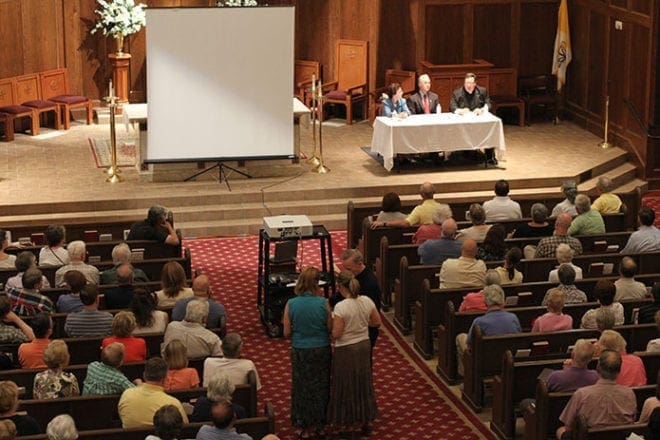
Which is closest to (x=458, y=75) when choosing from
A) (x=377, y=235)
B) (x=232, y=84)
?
(x=232, y=84)

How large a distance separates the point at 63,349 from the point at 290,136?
324 inches

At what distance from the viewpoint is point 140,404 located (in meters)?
7.69

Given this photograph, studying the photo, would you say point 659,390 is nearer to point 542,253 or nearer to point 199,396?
point 199,396

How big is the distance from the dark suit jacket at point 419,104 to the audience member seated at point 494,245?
580 cm

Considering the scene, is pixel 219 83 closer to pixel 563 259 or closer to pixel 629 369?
pixel 563 259

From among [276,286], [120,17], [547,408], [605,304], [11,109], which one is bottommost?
[547,408]

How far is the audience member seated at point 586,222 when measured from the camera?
1212 cm

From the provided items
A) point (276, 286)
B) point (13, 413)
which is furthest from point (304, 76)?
point (13, 413)

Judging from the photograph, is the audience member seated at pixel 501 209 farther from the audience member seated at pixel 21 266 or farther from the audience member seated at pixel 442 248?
the audience member seated at pixel 21 266

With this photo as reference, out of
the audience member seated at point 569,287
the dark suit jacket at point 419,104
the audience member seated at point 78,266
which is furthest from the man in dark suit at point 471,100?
the audience member seated at point 78,266

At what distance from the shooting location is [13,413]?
736 centimetres

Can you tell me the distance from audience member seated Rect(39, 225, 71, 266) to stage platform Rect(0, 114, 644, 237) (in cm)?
340

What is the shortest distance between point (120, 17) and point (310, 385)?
1081cm

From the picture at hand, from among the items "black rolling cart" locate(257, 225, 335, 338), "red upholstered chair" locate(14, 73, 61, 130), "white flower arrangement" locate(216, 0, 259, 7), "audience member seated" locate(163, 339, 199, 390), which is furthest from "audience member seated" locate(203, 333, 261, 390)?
"white flower arrangement" locate(216, 0, 259, 7)
